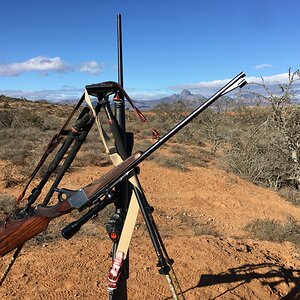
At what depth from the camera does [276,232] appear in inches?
230

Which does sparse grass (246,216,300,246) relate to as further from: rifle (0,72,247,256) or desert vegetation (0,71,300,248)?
rifle (0,72,247,256)

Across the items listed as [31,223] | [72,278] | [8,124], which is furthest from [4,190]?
[8,124]

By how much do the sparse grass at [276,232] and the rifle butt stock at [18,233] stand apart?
4.95 metres

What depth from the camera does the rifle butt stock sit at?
1.65 metres

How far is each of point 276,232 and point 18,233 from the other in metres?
5.14

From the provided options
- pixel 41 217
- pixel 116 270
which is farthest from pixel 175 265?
pixel 41 217

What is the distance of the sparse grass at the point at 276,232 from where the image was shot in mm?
5738

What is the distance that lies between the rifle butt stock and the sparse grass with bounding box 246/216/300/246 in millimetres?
4949

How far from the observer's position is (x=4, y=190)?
739cm

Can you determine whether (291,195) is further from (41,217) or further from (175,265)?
(41,217)

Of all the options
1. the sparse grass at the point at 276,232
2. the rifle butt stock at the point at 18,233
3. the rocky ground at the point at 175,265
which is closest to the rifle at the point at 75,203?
the rifle butt stock at the point at 18,233

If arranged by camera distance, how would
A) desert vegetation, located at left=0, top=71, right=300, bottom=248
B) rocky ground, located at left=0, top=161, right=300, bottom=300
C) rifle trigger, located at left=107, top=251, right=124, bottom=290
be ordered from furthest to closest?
1. desert vegetation, located at left=0, top=71, right=300, bottom=248
2. rocky ground, located at left=0, top=161, right=300, bottom=300
3. rifle trigger, located at left=107, top=251, right=124, bottom=290

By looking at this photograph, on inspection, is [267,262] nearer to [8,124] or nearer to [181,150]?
[181,150]

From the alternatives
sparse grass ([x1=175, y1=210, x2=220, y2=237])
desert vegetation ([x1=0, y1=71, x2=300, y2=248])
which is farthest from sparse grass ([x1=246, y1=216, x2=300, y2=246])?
sparse grass ([x1=175, y1=210, x2=220, y2=237])
